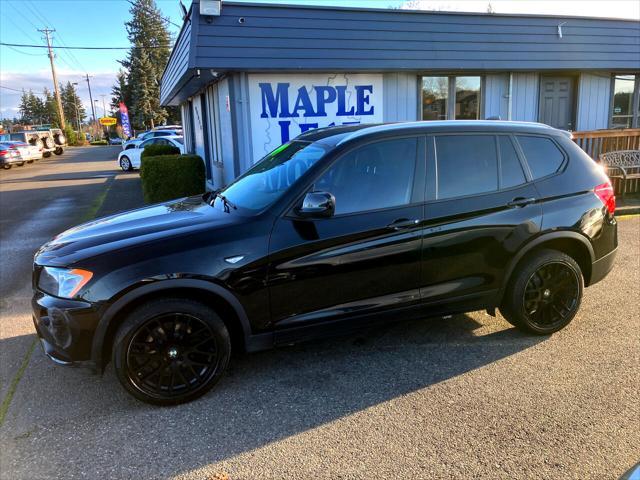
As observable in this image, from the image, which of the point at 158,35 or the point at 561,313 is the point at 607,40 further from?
the point at 158,35

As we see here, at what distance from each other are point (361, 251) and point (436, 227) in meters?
0.62

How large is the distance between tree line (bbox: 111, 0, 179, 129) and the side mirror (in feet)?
204

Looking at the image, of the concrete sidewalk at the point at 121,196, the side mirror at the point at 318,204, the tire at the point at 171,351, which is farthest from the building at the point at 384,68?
the tire at the point at 171,351

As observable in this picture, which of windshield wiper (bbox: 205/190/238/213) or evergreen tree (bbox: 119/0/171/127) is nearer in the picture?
windshield wiper (bbox: 205/190/238/213)

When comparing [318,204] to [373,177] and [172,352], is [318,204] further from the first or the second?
[172,352]

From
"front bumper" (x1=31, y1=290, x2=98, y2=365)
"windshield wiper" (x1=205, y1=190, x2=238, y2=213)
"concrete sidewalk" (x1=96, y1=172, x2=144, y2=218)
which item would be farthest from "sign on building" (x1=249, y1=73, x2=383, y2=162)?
"front bumper" (x1=31, y1=290, x2=98, y2=365)

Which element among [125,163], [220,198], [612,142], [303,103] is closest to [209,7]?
[303,103]

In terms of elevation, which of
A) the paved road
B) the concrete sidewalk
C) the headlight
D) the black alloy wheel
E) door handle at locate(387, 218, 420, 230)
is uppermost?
door handle at locate(387, 218, 420, 230)

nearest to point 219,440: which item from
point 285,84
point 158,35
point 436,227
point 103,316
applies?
point 103,316

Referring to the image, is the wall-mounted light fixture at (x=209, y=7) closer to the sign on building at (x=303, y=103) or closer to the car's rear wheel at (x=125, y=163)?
the sign on building at (x=303, y=103)

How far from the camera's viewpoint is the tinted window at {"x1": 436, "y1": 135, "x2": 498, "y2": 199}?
3.77 m

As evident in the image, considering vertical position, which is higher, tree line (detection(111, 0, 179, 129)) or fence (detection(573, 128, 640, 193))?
tree line (detection(111, 0, 179, 129))

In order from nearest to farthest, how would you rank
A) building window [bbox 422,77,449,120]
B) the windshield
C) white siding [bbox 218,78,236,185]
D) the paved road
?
1. the paved road
2. the windshield
3. white siding [bbox 218,78,236,185]
4. building window [bbox 422,77,449,120]

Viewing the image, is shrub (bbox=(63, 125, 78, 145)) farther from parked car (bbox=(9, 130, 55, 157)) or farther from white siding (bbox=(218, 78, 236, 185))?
white siding (bbox=(218, 78, 236, 185))
